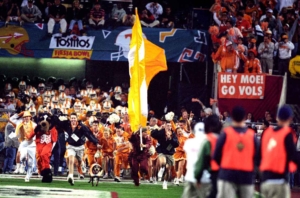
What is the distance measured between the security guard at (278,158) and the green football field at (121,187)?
28.9 feet

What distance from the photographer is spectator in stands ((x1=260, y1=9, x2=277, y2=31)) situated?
1179 inches

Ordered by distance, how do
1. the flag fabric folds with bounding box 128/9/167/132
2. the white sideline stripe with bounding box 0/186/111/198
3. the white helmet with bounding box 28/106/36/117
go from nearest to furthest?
the white sideline stripe with bounding box 0/186/111/198, the flag fabric folds with bounding box 128/9/167/132, the white helmet with bounding box 28/106/36/117

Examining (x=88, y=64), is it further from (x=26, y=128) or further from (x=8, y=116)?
(x=26, y=128)

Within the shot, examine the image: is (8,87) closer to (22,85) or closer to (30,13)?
(22,85)

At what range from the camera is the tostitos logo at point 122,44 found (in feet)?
98.3

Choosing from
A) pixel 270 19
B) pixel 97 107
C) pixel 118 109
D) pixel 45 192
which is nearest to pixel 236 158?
pixel 45 192

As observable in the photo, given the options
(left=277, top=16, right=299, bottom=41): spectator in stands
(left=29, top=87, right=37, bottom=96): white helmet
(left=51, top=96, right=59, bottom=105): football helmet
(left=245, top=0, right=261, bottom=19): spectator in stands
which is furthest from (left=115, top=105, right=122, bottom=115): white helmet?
(left=277, top=16, right=299, bottom=41): spectator in stands

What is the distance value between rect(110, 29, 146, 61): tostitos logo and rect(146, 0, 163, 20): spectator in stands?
62.5 inches

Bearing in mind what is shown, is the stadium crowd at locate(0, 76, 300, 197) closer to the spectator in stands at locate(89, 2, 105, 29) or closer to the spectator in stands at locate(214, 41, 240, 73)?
the spectator in stands at locate(214, 41, 240, 73)

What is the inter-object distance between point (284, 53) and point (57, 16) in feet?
25.9

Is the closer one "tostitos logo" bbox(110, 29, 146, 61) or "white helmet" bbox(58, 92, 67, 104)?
"white helmet" bbox(58, 92, 67, 104)

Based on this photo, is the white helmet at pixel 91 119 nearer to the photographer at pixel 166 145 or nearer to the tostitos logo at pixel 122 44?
the photographer at pixel 166 145

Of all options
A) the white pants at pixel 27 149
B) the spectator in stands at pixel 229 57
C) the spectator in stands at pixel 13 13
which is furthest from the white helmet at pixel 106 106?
the white pants at pixel 27 149

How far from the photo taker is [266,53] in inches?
1109
